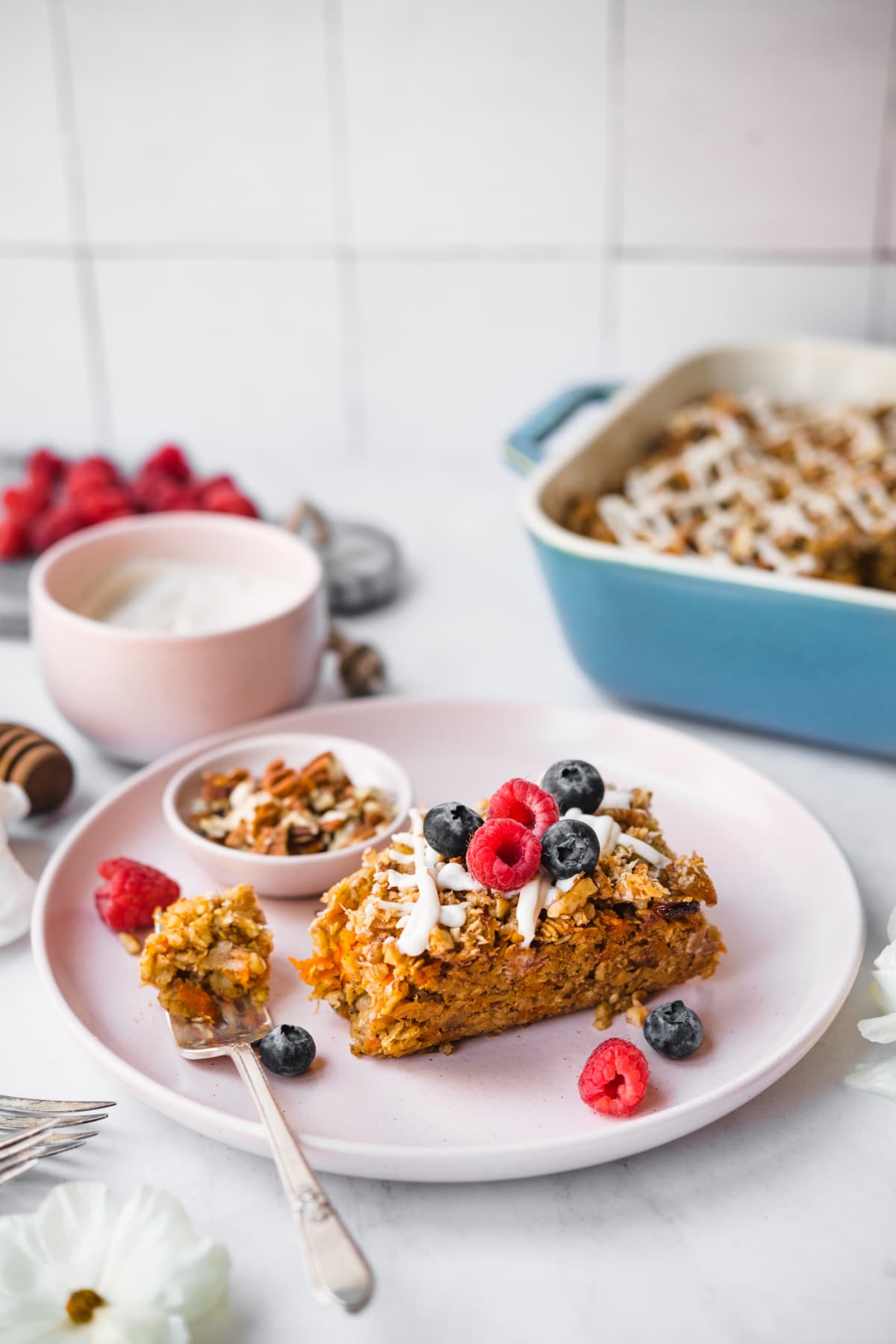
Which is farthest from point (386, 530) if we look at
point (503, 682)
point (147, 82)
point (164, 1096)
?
point (164, 1096)

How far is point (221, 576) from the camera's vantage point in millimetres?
1424

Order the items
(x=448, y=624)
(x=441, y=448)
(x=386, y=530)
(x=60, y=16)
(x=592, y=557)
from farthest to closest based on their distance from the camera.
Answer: (x=441, y=448) < (x=60, y=16) < (x=386, y=530) < (x=448, y=624) < (x=592, y=557)

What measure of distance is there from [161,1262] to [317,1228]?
0.09 m

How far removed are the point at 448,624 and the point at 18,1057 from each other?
838mm

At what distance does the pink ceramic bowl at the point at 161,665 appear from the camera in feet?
4.07

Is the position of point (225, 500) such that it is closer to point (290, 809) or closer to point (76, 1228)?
point (290, 809)

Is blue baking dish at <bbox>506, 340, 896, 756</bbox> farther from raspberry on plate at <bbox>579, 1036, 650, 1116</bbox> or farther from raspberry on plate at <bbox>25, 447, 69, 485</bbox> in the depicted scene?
raspberry on plate at <bbox>25, 447, 69, 485</bbox>

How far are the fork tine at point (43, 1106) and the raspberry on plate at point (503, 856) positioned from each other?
0.99 ft

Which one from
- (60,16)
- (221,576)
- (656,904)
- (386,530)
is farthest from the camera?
(60,16)

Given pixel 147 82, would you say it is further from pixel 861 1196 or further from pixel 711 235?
pixel 861 1196

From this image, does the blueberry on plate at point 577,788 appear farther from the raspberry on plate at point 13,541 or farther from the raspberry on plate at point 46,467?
the raspberry on plate at point 46,467

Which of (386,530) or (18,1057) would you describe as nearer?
(18,1057)

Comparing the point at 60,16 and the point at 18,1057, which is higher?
the point at 60,16

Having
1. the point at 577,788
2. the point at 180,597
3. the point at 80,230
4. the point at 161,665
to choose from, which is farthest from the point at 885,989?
the point at 80,230
